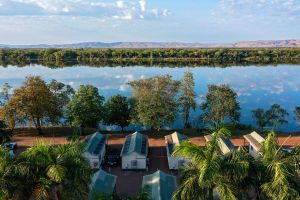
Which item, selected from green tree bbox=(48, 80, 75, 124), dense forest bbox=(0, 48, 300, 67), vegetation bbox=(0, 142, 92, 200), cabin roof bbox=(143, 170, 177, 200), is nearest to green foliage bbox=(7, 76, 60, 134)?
green tree bbox=(48, 80, 75, 124)

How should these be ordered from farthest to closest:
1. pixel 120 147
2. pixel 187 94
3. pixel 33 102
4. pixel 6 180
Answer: pixel 187 94 → pixel 33 102 → pixel 120 147 → pixel 6 180

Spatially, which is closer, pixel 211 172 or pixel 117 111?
pixel 211 172

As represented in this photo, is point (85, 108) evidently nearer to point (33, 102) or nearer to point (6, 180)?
point (33, 102)

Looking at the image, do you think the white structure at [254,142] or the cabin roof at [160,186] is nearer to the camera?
the cabin roof at [160,186]

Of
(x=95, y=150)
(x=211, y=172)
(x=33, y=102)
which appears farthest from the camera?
(x=33, y=102)

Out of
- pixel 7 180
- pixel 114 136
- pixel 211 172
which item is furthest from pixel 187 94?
pixel 7 180

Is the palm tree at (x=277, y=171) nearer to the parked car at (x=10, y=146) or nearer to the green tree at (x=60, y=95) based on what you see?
the parked car at (x=10, y=146)

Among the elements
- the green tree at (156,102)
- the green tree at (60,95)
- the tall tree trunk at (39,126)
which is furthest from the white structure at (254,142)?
the tall tree trunk at (39,126)
